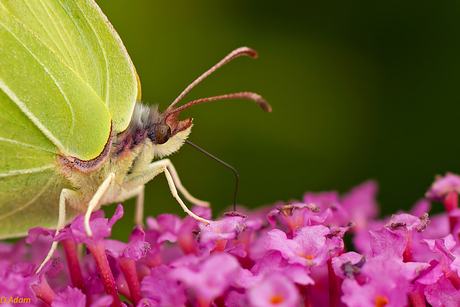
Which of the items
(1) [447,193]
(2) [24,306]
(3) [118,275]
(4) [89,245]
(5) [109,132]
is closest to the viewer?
(2) [24,306]

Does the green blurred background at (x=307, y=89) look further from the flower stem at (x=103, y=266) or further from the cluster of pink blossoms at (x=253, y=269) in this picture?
the flower stem at (x=103, y=266)

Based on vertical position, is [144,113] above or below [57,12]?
below

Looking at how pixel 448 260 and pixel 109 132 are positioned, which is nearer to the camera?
pixel 448 260

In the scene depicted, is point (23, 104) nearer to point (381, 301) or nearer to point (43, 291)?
point (43, 291)

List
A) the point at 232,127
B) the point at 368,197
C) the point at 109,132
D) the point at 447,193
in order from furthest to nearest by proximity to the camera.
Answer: the point at 232,127
the point at 368,197
the point at 447,193
the point at 109,132

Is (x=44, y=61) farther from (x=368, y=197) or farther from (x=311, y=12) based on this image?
(x=311, y=12)

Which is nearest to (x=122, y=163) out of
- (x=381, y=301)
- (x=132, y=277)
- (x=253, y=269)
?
(x=132, y=277)

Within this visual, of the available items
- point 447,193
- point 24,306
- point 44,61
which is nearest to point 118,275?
point 24,306
